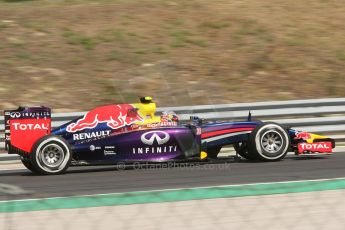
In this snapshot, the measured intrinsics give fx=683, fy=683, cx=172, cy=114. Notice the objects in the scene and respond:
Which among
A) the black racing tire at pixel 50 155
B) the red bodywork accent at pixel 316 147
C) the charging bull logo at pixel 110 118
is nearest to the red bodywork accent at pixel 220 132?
the red bodywork accent at pixel 316 147

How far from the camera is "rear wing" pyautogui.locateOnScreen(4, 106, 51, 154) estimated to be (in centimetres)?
1013

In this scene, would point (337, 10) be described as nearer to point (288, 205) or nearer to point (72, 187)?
point (72, 187)

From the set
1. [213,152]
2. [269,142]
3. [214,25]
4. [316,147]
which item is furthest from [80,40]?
[316,147]

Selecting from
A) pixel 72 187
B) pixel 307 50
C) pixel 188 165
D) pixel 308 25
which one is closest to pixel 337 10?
pixel 308 25

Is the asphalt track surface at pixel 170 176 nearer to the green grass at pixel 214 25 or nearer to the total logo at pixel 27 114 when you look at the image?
the total logo at pixel 27 114

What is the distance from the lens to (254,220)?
5148 millimetres

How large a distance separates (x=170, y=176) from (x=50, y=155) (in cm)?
185

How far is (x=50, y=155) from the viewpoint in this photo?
10.0 m

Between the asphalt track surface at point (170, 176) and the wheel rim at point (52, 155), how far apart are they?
24cm

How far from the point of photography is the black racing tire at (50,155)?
9.97 meters

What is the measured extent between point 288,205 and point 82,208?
62.8 inches

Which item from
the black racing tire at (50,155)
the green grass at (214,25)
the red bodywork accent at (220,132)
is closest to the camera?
the black racing tire at (50,155)

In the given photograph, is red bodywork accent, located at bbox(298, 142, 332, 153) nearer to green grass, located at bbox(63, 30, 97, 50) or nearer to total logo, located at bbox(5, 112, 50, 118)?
total logo, located at bbox(5, 112, 50, 118)

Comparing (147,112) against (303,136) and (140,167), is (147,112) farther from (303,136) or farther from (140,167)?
(303,136)
